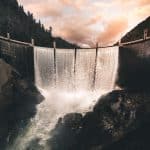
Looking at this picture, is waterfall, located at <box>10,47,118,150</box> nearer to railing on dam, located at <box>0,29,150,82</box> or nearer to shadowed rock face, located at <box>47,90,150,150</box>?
railing on dam, located at <box>0,29,150,82</box>

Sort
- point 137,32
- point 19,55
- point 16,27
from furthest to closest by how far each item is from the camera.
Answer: point 16,27 → point 137,32 → point 19,55

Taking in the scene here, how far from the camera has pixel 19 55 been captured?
6625 cm

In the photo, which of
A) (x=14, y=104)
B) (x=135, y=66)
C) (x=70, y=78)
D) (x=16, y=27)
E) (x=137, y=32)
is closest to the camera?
(x=135, y=66)

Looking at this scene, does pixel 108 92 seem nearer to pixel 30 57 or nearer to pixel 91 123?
pixel 91 123

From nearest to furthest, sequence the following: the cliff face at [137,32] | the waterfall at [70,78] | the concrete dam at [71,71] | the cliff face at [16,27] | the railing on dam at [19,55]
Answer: the concrete dam at [71,71] < the waterfall at [70,78] < the railing on dam at [19,55] < the cliff face at [137,32] < the cliff face at [16,27]

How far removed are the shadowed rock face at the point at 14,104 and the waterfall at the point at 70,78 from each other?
1.48 metres

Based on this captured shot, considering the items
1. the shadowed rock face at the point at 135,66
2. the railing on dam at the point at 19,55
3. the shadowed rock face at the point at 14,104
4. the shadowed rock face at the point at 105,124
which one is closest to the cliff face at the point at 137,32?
the shadowed rock face at the point at 135,66

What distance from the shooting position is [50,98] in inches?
2667

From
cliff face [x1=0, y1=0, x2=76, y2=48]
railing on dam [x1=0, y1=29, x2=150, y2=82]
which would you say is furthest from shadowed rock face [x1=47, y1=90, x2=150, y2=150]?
cliff face [x1=0, y1=0, x2=76, y2=48]

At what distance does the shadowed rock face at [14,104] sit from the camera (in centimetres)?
6081

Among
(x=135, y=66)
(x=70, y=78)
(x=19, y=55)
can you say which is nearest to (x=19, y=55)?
(x=19, y=55)

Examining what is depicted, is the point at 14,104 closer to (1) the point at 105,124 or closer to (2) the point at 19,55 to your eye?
(2) the point at 19,55

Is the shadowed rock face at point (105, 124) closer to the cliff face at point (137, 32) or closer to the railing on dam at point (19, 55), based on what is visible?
the railing on dam at point (19, 55)

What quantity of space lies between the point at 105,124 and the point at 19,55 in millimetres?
20082
